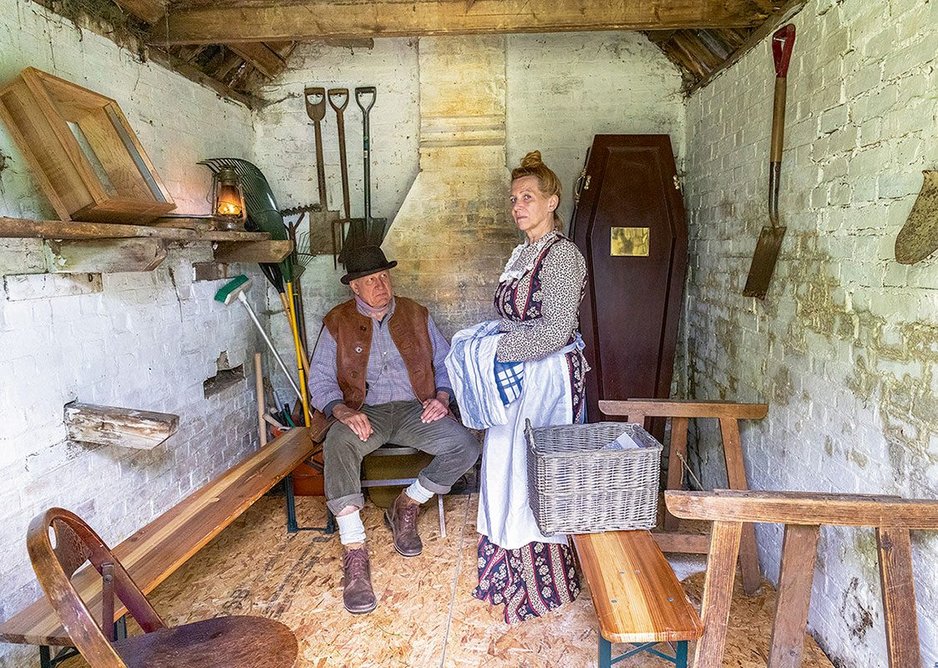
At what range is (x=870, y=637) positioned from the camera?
1917mm

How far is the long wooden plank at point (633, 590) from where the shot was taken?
4.98 ft

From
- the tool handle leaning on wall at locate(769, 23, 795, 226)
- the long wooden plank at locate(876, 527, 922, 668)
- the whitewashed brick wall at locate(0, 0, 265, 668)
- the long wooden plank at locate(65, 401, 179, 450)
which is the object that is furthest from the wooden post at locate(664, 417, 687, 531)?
the whitewashed brick wall at locate(0, 0, 265, 668)

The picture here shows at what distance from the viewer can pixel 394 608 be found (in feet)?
8.48

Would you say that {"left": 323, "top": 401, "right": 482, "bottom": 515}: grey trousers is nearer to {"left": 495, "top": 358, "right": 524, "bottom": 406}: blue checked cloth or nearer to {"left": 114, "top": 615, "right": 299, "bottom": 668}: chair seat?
{"left": 495, "top": 358, "right": 524, "bottom": 406}: blue checked cloth

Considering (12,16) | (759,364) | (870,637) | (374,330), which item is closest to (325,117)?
(374,330)

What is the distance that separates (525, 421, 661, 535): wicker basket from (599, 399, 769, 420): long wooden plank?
0.61m

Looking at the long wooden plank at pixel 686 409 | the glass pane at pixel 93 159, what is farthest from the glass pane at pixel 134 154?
the long wooden plank at pixel 686 409

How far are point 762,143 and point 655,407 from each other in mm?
1287

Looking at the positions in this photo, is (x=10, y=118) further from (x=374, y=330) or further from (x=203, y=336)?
(x=374, y=330)

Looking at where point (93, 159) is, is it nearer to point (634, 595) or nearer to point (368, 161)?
point (368, 161)

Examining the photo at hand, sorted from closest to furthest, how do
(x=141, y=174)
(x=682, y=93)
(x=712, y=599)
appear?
(x=712, y=599) → (x=141, y=174) → (x=682, y=93)

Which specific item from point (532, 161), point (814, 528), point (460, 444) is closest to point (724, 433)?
Result: point (814, 528)

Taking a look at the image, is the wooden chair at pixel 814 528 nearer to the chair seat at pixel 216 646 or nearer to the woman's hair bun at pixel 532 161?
the chair seat at pixel 216 646

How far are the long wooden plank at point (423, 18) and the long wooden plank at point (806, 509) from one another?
7.02ft
